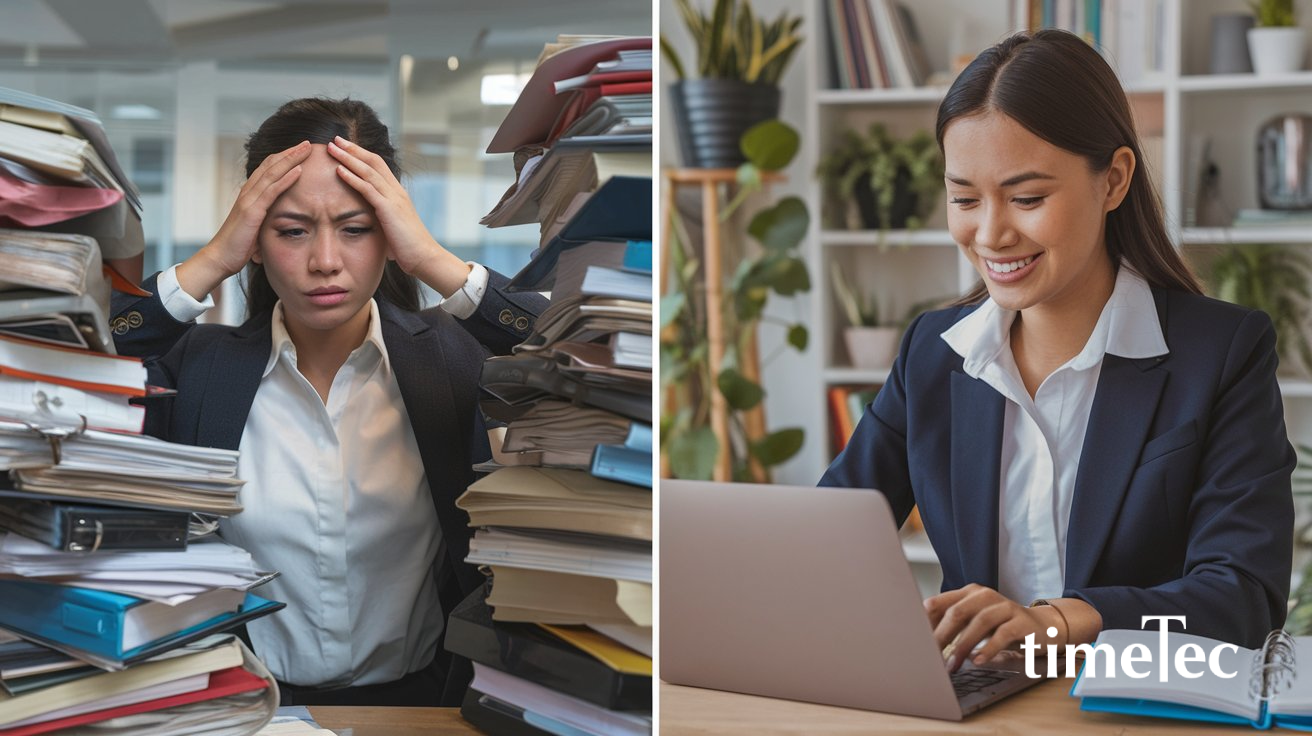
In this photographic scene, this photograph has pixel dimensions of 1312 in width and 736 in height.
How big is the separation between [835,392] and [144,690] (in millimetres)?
2487

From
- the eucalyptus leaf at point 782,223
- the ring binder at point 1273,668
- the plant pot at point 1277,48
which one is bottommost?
the ring binder at point 1273,668

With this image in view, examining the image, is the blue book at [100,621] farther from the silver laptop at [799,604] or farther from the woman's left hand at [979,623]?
the woman's left hand at [979,623]

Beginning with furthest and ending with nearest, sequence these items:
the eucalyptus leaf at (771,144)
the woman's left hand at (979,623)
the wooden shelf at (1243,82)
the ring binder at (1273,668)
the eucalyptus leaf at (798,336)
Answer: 1. the eucalyptus leaf at (798,336)
2. the eucalyptus leaf at (771,144)
3. the wooden shelf at (1243,82)
4. the woman's left hand at (979,623)
5. the ring binder at (1273,668)

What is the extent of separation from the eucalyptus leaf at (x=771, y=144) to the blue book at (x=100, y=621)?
2.31 metres

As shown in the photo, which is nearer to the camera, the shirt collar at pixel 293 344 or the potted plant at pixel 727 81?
the shirt collar at pixel 293 344

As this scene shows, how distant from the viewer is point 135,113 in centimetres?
123

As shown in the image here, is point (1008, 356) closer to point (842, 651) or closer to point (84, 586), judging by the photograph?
point (842, 651)

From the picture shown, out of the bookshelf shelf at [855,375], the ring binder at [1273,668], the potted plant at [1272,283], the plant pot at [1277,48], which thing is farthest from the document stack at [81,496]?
the plant pot at [1277,48]

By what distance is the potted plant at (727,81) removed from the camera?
3.20 meters

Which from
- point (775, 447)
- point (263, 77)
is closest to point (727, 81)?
point (775, 447)

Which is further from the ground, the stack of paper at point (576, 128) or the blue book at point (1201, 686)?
the stack of paper at point (576, 128)

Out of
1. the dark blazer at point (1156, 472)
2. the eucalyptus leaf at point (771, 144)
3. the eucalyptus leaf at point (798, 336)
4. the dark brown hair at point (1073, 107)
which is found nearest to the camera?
the dark blazer at point (1156, 472)

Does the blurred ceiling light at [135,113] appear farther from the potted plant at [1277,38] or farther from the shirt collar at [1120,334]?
the potted plant at [1277,38]

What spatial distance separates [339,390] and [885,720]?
23.1 inches
